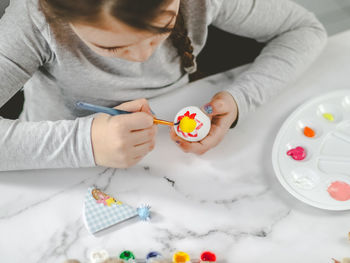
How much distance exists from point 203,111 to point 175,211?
195 millimetres

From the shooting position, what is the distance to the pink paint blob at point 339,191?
637 mm

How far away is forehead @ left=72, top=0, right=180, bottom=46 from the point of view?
0.49m

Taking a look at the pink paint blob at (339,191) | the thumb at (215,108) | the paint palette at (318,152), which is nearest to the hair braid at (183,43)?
the thumb at (215,108)

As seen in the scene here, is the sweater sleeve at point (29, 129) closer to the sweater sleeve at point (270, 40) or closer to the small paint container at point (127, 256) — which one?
the small paint container at point (127, 256)

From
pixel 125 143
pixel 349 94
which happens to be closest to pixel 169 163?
pixel 125 143

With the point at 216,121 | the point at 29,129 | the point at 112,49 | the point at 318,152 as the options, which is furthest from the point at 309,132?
the point at 29,129

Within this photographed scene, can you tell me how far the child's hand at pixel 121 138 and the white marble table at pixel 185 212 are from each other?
0.03m

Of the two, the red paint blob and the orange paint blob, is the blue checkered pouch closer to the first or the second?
the red paint blob

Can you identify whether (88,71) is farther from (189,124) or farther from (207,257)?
(207,257)

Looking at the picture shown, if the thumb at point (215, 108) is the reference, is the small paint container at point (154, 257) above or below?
below

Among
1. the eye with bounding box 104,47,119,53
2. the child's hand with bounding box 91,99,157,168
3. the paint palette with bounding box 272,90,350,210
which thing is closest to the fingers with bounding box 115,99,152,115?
the child's hand with bounding box 91,99,157,168

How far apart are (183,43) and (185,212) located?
331mm

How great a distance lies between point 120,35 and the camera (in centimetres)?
52

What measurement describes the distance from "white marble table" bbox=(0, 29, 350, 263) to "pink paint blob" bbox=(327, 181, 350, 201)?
0.03 meters
